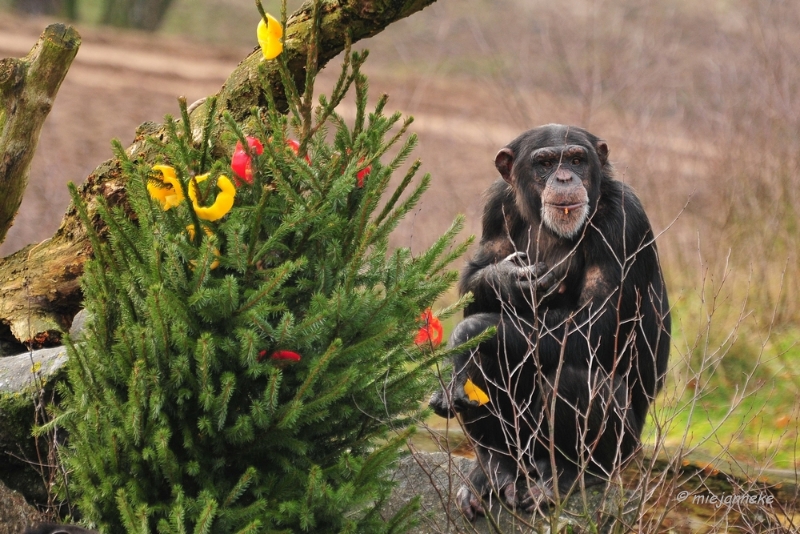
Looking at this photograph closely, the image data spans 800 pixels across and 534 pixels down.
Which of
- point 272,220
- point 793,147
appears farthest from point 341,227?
point 793,147

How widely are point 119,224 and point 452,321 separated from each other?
8.87 metres

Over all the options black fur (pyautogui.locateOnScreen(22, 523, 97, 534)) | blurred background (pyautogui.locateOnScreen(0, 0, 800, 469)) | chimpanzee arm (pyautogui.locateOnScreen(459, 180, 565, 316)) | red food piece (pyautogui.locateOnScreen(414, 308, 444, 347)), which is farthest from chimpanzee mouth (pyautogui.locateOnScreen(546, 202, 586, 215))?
black fur (pyautogui.locateOnScreen(22, 523, 97, 534))

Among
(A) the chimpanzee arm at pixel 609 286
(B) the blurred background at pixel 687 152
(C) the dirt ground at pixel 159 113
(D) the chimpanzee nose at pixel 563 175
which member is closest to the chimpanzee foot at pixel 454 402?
(A) the chimpanzee arm at pixel 609 286

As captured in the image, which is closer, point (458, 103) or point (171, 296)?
point (171, 296)

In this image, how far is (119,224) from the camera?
4055 mm

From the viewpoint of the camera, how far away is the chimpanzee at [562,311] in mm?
5344

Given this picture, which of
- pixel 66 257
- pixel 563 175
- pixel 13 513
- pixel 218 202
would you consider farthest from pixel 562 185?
pixel 13 513

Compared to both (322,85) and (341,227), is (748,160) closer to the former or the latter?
(341,227)

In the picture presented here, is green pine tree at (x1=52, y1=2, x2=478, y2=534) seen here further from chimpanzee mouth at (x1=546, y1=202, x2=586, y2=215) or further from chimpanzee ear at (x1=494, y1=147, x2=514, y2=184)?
chimpanzee ear at (x1=494, y1=147, x2=514, y2=184)

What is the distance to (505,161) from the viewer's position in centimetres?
586

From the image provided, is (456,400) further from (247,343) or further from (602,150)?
(247,343)

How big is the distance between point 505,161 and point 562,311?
100 centimetres

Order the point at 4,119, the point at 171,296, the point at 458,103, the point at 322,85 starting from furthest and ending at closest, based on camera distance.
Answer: the point at 458,103
the point at 322,85
the point at 4,119
the point at 171,296

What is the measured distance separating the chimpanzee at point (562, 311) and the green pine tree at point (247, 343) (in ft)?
3.94
